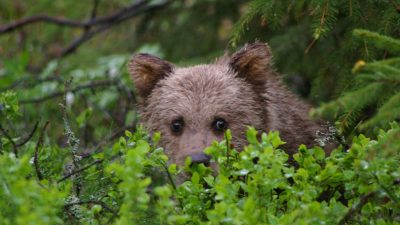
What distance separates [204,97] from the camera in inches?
228

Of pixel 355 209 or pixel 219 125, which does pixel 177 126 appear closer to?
pixel 219 125

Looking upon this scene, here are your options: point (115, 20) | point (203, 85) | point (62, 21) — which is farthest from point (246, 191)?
point (115, 20)

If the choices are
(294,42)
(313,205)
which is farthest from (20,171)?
(294,42)

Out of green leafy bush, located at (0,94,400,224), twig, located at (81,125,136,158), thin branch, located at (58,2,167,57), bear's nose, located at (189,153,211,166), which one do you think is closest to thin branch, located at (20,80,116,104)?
twig, located at (81,125,136,158)

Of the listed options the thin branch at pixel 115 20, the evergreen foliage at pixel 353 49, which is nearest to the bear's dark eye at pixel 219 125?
the evergreen foliage at pixel 353 49

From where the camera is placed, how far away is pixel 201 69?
606cm

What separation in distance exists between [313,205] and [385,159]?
515 mm

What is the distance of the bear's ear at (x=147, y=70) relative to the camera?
605cm

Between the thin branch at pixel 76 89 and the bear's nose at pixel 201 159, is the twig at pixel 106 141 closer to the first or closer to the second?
the bear's nose at pixel 201 159

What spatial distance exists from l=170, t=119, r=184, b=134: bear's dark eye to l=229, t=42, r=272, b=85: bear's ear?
1.92 ft

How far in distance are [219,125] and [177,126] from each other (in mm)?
332

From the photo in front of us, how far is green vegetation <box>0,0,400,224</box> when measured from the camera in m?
3.69

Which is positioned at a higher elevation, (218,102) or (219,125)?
(218,102)

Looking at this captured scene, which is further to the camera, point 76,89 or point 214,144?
point 76,89
